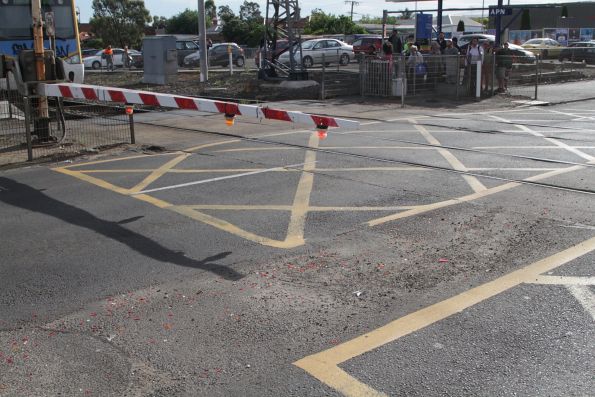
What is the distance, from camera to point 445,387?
3996 millimetres

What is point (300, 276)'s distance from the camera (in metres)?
5.85

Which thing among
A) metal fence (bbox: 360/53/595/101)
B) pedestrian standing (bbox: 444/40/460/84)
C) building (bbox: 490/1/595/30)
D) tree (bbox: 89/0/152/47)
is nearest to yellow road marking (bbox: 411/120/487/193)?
metal fence (bbox: 360/53/595/101)

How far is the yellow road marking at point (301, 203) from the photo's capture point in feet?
23.0

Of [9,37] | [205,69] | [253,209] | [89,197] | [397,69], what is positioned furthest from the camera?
[205,69]

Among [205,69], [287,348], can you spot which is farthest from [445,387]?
[205,69]

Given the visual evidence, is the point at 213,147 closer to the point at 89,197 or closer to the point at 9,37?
the point at 89,197

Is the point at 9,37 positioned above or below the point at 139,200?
above

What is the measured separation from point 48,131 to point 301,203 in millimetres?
6760

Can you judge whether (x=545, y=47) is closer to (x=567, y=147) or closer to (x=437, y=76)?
(x=437, y=76)

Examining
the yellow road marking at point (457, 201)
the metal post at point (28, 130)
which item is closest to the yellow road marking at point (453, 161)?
the yellow road marking at point (457, 201)

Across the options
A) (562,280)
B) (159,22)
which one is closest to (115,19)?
(159,22)

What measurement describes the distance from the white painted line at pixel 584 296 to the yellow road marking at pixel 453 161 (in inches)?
135

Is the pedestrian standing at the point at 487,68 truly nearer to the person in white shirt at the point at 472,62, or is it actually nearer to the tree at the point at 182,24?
the person in white shirt at the point at 472,62

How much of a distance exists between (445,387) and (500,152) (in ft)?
27.8
